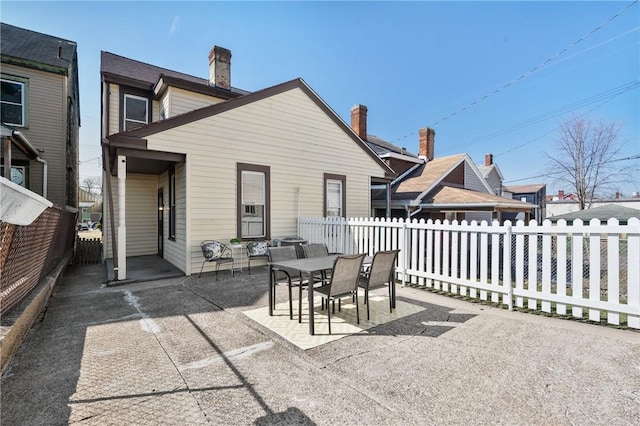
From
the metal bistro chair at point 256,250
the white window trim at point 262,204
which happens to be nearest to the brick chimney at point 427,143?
the white window trim at point 262,204

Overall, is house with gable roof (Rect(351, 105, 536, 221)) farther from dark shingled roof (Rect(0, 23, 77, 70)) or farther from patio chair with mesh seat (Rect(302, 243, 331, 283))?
dark shingled roof (Rect(0, 23, 77, 70))

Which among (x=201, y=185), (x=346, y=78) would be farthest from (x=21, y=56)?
(x=346, y=78)

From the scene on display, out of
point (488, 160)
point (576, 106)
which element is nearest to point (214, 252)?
point (576, 106)

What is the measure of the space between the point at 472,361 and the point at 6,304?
5020 millimetres

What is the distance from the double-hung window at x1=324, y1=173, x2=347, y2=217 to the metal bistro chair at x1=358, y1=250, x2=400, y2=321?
570 cm

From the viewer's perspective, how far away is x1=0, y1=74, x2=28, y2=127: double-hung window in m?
10.3

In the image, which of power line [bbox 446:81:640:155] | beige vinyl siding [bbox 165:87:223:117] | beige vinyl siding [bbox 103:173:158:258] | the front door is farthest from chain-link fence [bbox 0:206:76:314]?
power line [bbox 446:81:640:155]

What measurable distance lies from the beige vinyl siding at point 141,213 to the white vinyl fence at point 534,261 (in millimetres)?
7933

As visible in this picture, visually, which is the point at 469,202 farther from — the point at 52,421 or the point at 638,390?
the point at 52,421

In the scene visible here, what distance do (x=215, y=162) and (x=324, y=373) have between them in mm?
6487

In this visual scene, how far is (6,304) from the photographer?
329 centimetres

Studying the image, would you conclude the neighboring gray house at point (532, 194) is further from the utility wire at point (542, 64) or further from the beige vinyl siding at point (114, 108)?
the beige vinyl siding at point (114, 108)

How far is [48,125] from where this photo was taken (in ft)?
36.5

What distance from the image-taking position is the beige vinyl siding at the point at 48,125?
1075cm
